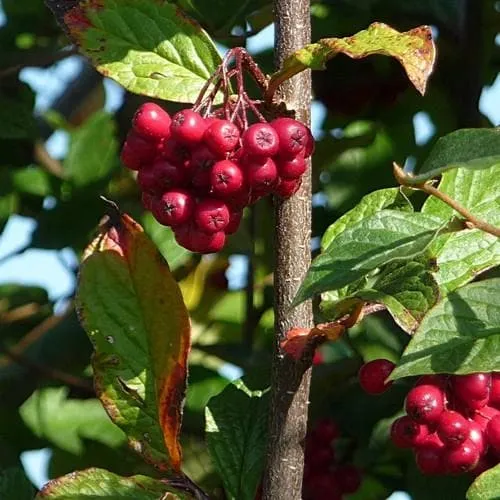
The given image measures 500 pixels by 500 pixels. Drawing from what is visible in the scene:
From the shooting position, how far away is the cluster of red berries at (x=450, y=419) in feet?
3.92

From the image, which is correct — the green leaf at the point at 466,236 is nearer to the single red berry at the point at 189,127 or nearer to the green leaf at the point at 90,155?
the single red berry at the point at 189,127

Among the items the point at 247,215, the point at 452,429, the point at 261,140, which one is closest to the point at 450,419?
the point at 452,429

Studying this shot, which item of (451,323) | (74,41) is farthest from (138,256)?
(451,323)

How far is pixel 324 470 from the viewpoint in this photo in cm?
173

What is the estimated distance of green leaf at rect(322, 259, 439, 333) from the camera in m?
1.07

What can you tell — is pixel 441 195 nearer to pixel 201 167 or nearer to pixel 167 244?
pixel 201 167

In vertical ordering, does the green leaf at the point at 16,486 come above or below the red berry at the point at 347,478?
above

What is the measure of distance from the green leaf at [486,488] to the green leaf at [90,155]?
1.17 meters

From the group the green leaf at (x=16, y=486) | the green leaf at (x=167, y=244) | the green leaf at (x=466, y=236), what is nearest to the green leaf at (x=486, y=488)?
the green leaf at (x=466, y=236)

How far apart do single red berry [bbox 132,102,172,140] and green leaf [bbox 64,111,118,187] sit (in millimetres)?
952

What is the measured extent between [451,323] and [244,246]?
3.27 ft

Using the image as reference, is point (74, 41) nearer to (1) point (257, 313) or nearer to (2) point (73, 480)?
(2) point (73, 480)

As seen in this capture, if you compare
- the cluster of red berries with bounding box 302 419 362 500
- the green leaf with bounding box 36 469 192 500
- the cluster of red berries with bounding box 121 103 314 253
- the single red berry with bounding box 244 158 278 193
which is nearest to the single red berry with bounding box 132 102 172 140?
the cluster of red berries with bounding box 121 103 314 253

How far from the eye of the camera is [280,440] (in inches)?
44.4
